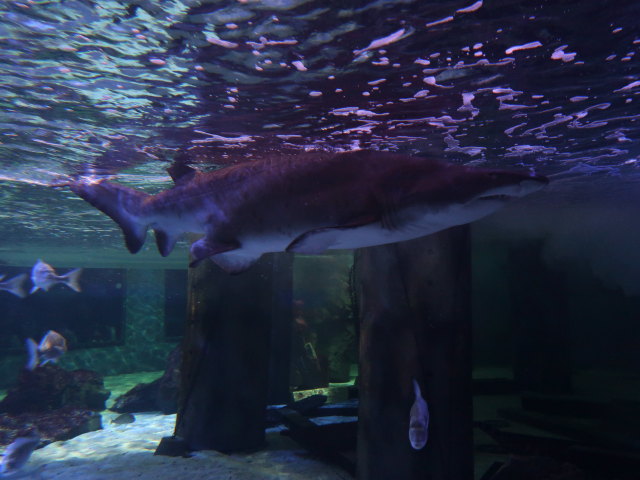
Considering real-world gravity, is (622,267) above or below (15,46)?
below

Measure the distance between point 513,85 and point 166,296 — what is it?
130ft

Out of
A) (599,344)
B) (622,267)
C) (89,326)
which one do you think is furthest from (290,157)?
(89,326)

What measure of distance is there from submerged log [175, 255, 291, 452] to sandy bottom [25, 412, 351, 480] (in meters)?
0.47

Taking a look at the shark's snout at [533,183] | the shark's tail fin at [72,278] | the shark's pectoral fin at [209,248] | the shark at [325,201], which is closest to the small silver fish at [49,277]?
the shark's tail fin at [72,278]

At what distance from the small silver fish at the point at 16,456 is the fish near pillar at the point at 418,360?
24.6 ft

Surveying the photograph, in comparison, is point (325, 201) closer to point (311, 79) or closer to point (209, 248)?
point (209, 248)

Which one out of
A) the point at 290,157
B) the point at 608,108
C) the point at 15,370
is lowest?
the point at 15,370

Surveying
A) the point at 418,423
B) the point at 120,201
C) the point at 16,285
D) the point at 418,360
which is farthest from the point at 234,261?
the point at 16,285

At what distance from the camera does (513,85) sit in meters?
8.20

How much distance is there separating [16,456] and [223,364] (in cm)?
475

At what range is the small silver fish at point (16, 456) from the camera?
332 inches

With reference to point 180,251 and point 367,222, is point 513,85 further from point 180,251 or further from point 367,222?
point 180,251

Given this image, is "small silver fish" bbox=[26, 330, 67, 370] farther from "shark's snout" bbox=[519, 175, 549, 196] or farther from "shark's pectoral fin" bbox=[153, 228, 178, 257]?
→ "shark's snout" bbox=[519, 175, 549, 196]

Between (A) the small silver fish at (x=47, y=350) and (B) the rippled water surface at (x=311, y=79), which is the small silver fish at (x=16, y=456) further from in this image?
(B) the rippled water surface at (x=311, y=79)
